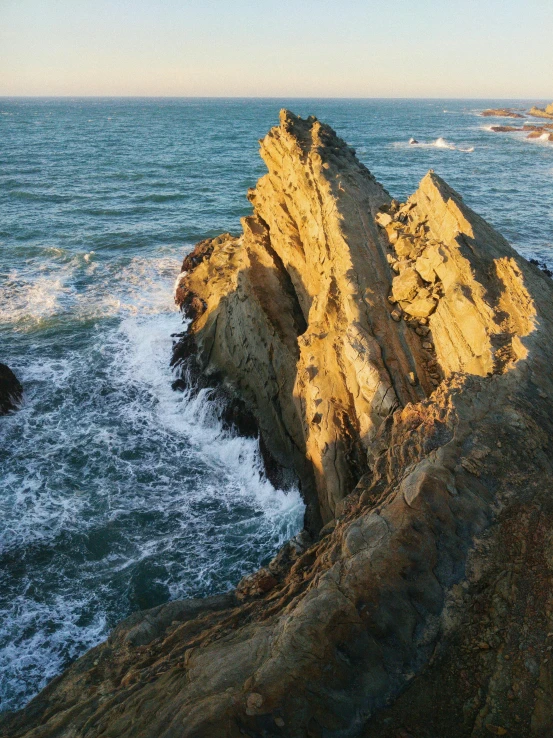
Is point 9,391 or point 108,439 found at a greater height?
point 9,391

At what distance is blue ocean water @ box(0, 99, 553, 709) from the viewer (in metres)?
13.7

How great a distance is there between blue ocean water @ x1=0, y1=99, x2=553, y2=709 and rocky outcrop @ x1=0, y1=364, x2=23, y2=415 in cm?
46

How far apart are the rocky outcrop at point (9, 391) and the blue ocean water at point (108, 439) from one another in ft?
1.50

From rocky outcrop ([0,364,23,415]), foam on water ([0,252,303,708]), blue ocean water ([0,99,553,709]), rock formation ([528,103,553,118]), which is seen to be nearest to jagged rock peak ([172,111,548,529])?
foam on water ([0,252,303,708])

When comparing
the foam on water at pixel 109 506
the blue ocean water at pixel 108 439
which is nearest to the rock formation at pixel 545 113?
the blue ocean water at pixel 108 439

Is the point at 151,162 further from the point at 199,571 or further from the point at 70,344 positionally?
the point at 199,571

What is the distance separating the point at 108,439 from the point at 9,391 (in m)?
5.19

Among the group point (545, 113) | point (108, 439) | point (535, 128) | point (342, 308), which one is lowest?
point (108, 439)

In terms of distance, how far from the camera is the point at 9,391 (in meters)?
20.8

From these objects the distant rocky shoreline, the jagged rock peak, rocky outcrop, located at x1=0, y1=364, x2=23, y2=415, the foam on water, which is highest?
the distant rocky shoreline

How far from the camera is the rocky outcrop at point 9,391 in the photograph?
20312 mm

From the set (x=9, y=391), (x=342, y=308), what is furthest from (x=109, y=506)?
(x=342, y=308)

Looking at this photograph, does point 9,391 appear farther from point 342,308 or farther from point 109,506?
point 342,308

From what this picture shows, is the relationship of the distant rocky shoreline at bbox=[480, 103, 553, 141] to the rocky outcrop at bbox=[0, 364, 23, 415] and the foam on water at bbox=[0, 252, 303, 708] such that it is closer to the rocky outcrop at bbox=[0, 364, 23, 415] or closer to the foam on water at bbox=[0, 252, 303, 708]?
the foam on water at bbox=[0, 252, 303, 708]
